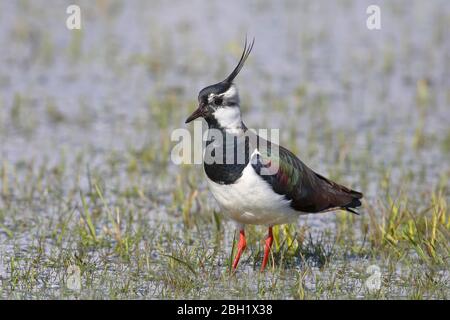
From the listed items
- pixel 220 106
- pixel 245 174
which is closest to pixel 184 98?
pixel 220 106

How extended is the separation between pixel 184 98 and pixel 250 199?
4.91 meters

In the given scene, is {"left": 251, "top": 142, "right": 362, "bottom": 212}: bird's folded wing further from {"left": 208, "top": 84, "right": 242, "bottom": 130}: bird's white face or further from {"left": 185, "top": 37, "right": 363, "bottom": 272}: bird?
{"left": 208, "top": 84, "right": 242, "bottom": 130}: bird's white face

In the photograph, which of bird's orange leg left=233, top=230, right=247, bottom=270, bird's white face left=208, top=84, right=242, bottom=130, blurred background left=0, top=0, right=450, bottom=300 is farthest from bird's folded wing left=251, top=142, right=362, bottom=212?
blurred background left=0, top=0, right=450, bottom=300

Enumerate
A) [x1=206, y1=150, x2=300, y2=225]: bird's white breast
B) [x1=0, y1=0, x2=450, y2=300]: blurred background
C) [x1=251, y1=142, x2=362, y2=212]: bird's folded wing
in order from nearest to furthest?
[x1=206, y1=150, x2=300, y2=225]: bird's white breast
[x1=251, y1=142, x2=362, y2=212]: bird's folded wing
[x1=0, y1=0, x2=450, y2=300]: blurred background

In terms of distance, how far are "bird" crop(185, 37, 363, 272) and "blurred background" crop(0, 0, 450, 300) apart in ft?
3.34

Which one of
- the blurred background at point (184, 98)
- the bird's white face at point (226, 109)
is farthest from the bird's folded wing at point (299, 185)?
the blurred background at point (184, 98)

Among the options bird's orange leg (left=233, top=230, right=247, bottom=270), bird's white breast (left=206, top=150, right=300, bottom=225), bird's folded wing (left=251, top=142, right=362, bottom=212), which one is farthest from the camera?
bird's orange leg (left=233, top=230, right=247, bottom=270)

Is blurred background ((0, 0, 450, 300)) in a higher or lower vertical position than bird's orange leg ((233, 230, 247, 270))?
higher

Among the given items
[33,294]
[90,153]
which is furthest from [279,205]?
[90,153]

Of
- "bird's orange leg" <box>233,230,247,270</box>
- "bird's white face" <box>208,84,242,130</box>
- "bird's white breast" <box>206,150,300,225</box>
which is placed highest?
"bird's white face" <box>208,84,242,130</box>

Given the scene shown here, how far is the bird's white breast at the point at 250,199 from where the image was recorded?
20.5ft

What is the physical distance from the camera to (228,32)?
12930mm

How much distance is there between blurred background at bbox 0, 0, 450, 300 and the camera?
8312 mm
